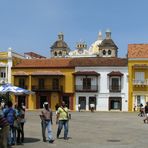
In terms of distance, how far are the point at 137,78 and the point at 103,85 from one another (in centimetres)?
487

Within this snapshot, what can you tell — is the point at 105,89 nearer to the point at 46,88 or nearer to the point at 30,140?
the point at 46,88

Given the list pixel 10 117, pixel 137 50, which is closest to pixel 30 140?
pixel 10 117

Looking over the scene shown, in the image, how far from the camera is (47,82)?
6319 cm

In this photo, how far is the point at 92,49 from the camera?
127 metres

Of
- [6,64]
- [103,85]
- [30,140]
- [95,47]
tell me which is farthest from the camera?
[95,47]

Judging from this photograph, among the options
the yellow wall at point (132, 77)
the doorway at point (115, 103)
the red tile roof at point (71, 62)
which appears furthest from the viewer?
the red tile roof at point (71, 62)

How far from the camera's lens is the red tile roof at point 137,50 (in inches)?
2392

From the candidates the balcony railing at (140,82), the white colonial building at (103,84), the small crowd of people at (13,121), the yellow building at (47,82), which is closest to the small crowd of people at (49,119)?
the small crowd of people at (13,121)

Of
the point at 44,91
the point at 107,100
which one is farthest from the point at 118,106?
the point at 44,91

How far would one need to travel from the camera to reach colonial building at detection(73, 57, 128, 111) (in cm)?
6141

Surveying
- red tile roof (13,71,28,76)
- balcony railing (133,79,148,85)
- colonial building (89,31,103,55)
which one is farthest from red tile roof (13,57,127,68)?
colonial building (89,31,103,55)

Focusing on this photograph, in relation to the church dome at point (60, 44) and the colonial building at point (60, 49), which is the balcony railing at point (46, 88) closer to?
the colonial building at point (60, 49)

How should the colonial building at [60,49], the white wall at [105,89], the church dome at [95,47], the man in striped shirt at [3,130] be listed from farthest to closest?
the church dome at [95,47] → the colonial building at [60,49] → the white wall at [105,89] → the man in striped shirt at [3,130]

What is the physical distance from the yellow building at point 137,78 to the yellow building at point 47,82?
26.9 feet
